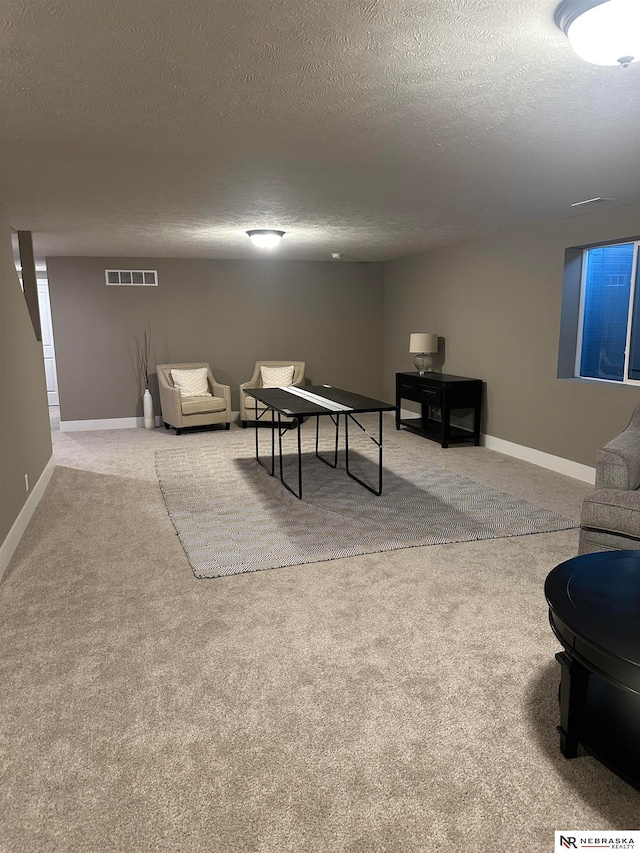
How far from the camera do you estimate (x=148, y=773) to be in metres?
1.82

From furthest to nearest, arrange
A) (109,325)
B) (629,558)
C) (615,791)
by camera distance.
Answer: (109,325), (629,558), (615,791)

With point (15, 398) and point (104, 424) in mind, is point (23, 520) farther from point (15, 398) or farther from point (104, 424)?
point (104, 424)

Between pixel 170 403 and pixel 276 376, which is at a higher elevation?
pixel 276 376

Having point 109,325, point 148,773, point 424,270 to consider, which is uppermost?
point 424,270

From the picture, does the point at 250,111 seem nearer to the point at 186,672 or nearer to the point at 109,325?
the point at 186,672

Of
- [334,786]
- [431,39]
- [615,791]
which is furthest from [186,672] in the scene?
[431,39]

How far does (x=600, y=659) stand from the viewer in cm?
160

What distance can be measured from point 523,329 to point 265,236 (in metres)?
2.68

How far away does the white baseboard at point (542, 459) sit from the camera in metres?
5.02

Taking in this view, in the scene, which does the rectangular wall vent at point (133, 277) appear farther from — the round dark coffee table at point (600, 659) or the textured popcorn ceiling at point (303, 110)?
the round dark coffee table at point (600, 659)

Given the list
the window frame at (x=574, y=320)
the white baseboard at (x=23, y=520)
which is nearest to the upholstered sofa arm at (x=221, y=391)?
the white baseboard at (x=23, y=520)

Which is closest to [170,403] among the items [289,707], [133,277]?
[133,277]

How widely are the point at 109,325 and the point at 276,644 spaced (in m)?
6.14

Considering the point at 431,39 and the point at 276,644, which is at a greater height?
the point at 431,39
